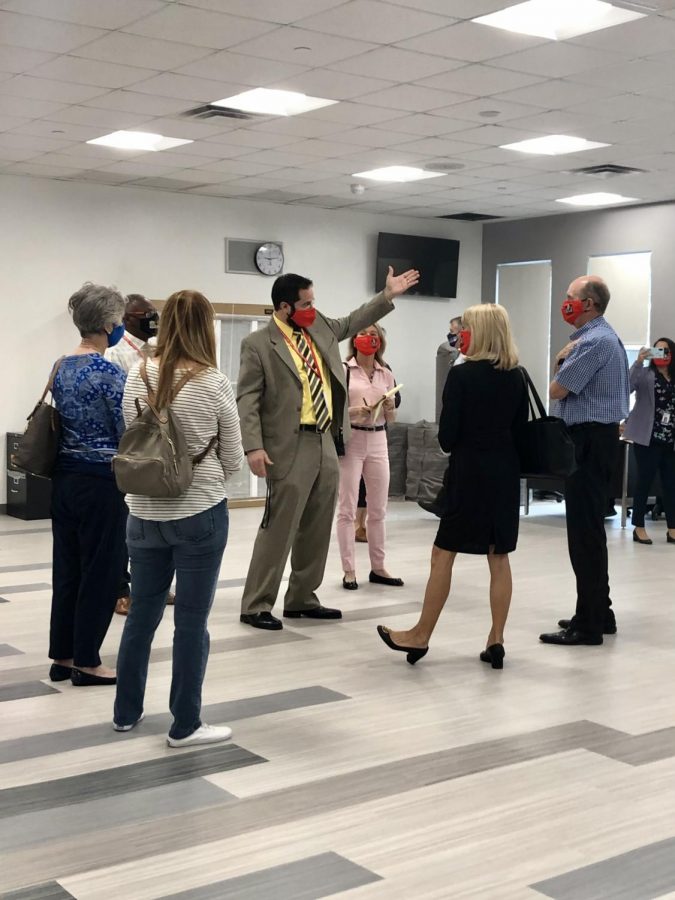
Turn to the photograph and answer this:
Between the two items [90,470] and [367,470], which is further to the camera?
[367,470]

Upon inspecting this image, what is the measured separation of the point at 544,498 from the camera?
12047 millimetres

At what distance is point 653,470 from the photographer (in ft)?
30.2

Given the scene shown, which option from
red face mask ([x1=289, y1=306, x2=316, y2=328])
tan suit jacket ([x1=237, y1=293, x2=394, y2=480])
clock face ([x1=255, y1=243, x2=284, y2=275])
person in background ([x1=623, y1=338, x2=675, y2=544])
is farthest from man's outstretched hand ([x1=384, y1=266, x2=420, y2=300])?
clock face ([x1=255, y1=243, x2=284, y2=275])

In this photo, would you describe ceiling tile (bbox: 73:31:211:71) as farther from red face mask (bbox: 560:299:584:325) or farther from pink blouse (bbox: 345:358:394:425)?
red face mask (bbox: 560:299:584:325)

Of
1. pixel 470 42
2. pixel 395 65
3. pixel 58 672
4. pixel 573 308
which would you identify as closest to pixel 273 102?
pixel 395 65

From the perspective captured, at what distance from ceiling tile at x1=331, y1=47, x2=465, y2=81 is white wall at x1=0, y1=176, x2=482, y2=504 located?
183 inches

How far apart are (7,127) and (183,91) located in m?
1.74

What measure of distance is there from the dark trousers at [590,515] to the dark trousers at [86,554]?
80.9 inches

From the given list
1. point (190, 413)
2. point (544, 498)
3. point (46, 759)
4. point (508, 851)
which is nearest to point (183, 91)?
point (190, 413)

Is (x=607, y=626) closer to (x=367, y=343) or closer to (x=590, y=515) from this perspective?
(x=590, y=515)

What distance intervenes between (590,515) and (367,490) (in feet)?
5.98

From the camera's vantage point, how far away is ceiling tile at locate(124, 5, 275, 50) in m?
5.48

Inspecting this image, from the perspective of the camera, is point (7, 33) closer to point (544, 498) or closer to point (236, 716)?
point (236, 716)

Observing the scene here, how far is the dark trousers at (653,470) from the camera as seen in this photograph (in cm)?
908
